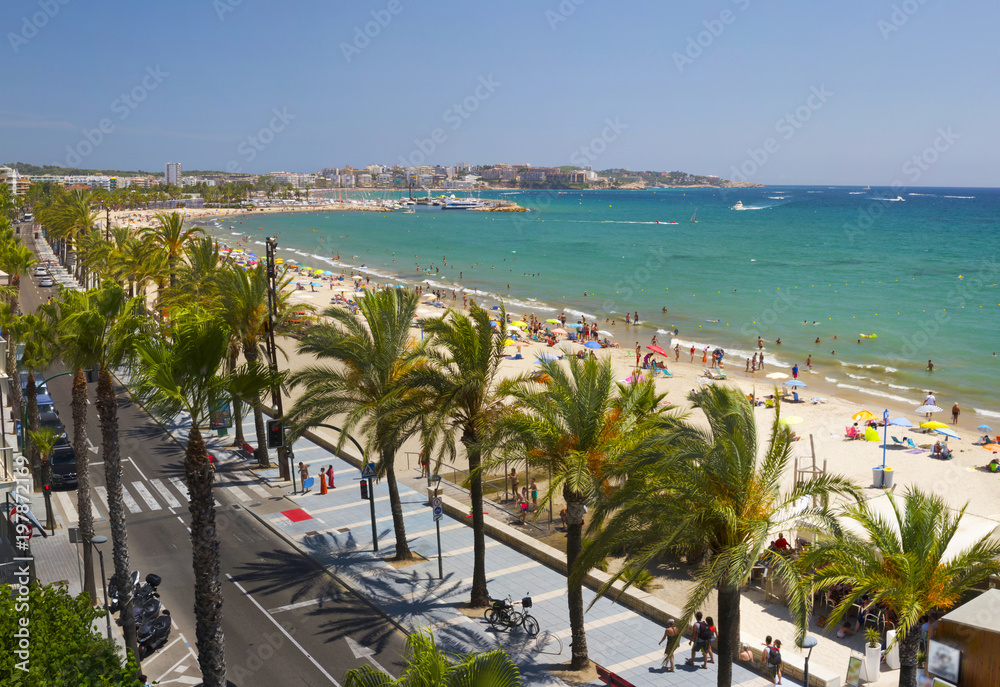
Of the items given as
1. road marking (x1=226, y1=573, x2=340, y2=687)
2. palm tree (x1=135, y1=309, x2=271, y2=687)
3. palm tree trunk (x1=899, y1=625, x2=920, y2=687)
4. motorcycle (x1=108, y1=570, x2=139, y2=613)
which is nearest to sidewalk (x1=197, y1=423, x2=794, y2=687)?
road marking (x1=226, y1=573, x2=340, y2=687)

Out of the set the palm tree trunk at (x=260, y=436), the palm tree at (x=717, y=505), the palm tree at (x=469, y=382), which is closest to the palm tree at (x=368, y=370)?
the palm tree at (x=469, y=382)

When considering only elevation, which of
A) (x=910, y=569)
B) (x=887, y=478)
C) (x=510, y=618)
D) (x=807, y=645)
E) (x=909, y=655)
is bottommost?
(x=887, y=478)

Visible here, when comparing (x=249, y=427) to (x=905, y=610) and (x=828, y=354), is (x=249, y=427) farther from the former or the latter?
(x=828, y=354)

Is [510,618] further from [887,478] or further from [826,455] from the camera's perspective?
[826,455]

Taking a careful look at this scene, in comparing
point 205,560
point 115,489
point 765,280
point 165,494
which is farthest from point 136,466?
point 765,280

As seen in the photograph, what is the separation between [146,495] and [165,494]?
1.71 feet

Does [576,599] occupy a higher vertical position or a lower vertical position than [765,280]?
Answer: higher

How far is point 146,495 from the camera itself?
2323 centimetres

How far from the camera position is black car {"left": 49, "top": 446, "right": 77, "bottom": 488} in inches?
963

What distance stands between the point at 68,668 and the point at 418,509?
13900 millimetres

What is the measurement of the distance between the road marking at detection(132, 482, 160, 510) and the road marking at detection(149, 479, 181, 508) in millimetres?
276

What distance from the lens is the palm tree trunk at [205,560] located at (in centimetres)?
1014

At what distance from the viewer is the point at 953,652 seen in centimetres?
1115

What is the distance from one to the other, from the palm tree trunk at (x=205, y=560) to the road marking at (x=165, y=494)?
1323 centimetres
